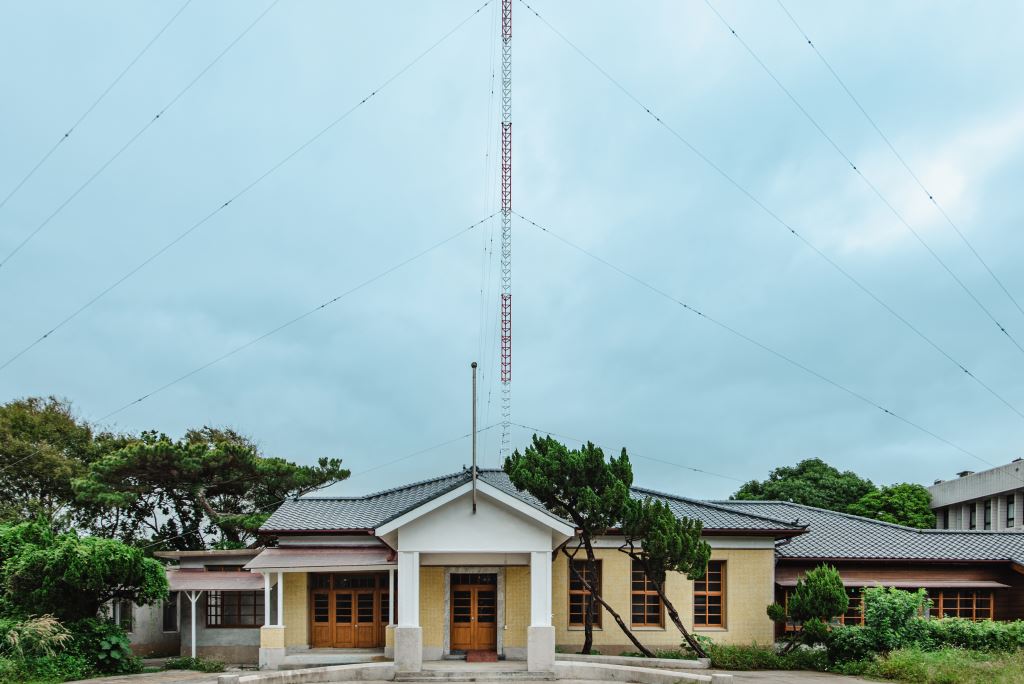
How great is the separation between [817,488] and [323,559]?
32913mm

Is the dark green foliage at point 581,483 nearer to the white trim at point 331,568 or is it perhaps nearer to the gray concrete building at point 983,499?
the white trim at point 331,568

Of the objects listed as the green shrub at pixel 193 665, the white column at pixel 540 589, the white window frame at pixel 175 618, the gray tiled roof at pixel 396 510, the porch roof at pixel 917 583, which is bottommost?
the green shrub at pixel 193 665

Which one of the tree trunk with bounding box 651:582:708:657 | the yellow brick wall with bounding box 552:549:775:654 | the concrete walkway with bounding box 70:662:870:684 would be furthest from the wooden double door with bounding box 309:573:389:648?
the tree trunk with bounding box 651:582:708:657

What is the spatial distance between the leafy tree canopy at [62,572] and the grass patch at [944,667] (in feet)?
56.3

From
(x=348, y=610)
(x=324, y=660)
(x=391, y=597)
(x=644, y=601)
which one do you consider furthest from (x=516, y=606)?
(x=324, y=660)

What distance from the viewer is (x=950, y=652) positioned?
70.4ft

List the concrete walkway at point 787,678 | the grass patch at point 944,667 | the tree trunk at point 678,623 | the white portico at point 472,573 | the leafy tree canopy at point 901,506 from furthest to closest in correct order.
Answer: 1. the leafy tree canopy at point 901,506
2. the tree trunk at point 678,623
3. the white portico at point 472,573
4. the concrete walkway at point 787,678
5. the grass patch at point 944,667

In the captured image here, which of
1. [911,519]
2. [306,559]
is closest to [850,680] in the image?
[306,559]

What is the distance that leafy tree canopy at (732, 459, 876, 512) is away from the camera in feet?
161

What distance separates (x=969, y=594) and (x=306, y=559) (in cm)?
1831

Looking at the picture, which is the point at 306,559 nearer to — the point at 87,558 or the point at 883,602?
the point at 87,558

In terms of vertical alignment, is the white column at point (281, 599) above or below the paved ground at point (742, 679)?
above

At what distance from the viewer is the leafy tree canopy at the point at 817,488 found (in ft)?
161

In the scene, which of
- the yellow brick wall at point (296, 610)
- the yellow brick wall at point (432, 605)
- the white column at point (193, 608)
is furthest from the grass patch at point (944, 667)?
the white column at point (193, 608)
